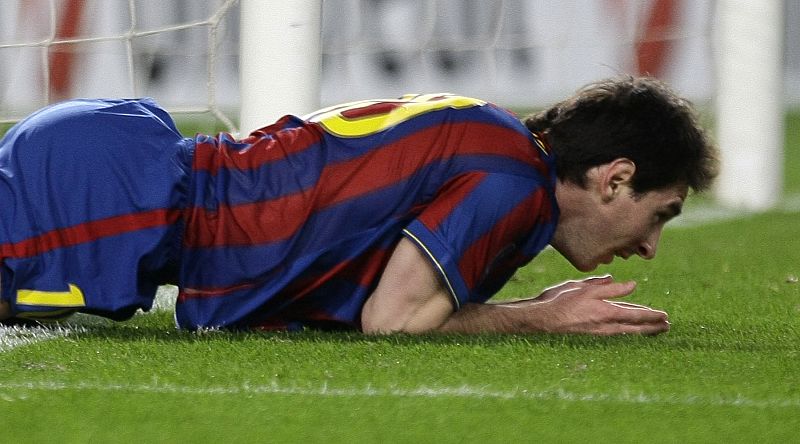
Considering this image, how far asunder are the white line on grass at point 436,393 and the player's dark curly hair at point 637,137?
0.75m

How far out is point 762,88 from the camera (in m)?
6.73

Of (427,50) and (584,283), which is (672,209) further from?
(427,50)

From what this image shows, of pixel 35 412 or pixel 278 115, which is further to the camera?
pixel 278 115

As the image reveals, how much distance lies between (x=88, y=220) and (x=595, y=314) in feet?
3.59

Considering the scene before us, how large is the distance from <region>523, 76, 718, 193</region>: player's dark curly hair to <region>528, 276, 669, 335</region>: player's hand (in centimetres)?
24

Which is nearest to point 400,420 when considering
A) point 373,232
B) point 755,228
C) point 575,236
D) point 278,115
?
point 373,232

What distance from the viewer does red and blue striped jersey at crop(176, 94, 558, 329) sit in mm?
3010

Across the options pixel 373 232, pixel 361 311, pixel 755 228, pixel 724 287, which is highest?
pixel 373 232

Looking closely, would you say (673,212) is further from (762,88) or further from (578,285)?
(762,88)

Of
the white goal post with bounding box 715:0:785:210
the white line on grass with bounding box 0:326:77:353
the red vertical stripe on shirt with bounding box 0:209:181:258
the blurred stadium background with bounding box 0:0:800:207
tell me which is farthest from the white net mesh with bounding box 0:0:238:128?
the white goal post with bounding box 715:0:785:210

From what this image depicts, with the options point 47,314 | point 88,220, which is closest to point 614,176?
point 88,220

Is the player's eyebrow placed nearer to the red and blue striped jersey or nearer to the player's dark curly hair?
the player's dark curly hair

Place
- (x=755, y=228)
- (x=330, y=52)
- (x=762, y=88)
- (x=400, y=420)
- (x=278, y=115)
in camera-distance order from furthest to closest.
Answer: (x=330, y=52)
(x=762, y=88)
(x=755, y=228)
(x=278, y=115)
(x=400, y=420)

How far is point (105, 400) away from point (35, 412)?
0.43 feet
